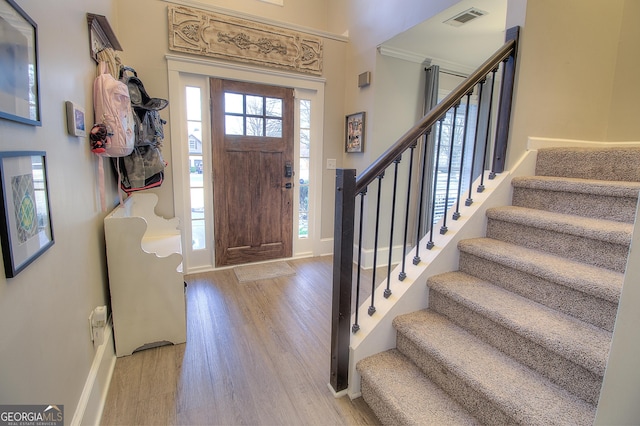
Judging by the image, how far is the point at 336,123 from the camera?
369 cm

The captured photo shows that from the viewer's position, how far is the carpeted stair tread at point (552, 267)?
114 centimetres

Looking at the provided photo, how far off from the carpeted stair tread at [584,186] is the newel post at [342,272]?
117cm

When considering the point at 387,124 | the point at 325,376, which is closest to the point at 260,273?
the point at 325,376

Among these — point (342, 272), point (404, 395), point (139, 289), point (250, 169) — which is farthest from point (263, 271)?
point (404, 395)

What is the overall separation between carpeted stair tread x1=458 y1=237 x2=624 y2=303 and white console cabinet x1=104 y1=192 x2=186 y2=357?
178 cm

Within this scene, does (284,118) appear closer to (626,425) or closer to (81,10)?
(81,10)

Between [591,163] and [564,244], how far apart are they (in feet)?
2.26

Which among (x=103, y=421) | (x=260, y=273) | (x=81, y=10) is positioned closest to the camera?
(x=103, y=421)

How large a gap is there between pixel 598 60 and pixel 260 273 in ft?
10.8

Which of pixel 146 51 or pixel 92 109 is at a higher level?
pixel 146 51

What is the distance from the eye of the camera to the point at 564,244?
146 centimetres

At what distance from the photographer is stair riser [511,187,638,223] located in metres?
1.43

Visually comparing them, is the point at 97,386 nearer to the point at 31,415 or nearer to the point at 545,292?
the point at 31,415

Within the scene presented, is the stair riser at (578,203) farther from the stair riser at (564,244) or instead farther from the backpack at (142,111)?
the backpack at (142,111)
